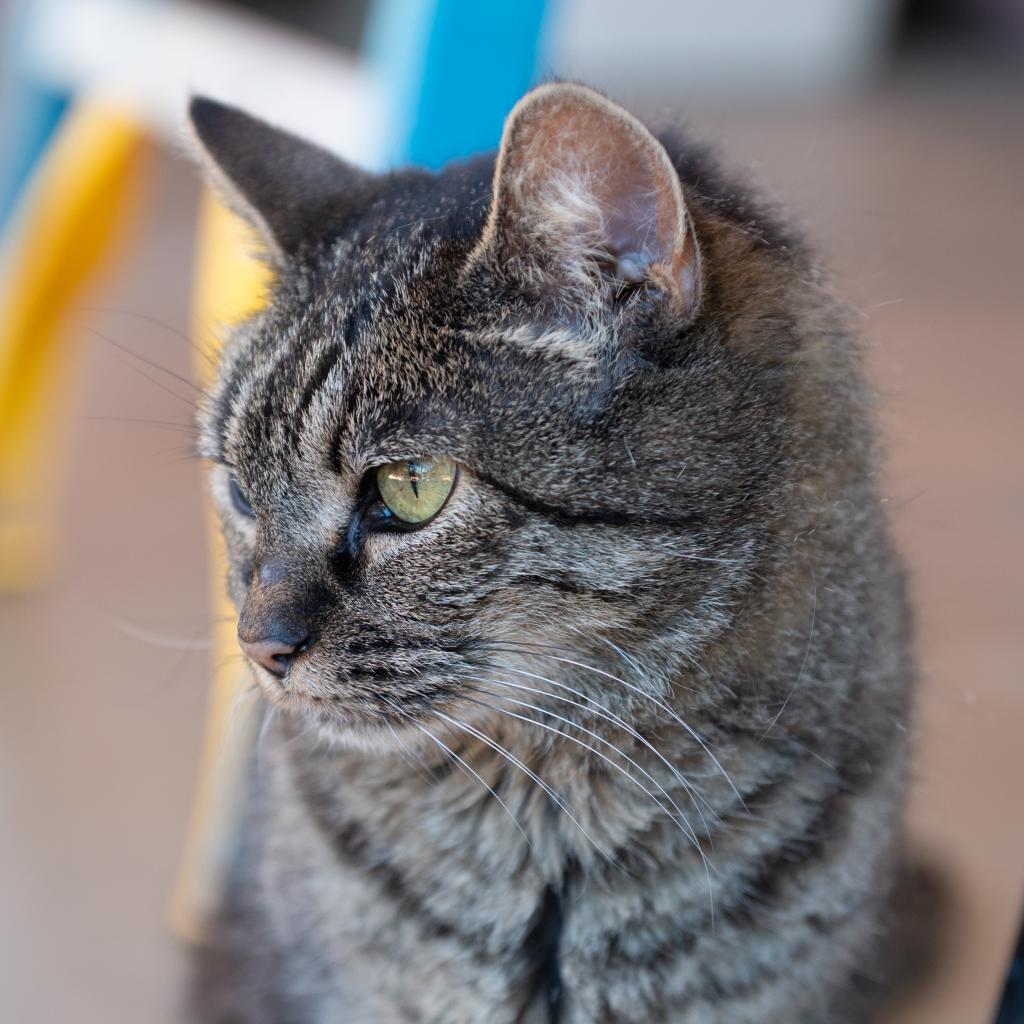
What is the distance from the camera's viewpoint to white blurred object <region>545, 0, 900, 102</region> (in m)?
4.23

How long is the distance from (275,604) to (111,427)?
1707 mm

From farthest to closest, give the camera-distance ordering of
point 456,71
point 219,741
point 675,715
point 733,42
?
point 733,42 → point 219,741 → point 456,71 → point 675,715

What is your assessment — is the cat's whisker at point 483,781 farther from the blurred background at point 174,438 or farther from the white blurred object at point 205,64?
the white blurred object at point 205,64

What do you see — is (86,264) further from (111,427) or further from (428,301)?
(428,301)

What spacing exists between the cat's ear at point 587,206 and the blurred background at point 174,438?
0.09 meters

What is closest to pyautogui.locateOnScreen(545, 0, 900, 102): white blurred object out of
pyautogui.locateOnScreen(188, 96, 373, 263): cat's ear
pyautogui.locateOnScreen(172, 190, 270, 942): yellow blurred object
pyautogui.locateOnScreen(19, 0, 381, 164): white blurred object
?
pyautogui.locateOnScreen(19, 0, 381, 164): white blurred object

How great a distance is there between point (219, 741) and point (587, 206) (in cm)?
82

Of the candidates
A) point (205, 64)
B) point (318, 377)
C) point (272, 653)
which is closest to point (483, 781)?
point (272, 653)

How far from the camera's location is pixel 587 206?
678 mm

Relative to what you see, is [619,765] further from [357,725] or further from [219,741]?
[219,741]

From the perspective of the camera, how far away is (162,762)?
1570 millimetres

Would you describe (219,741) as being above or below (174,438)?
below

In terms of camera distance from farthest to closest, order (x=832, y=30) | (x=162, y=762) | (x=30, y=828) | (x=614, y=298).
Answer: (x=832, y=30), (x=162, y=762), (x=30, y=828), (x=614, y=298)

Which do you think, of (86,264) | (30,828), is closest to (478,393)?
(30,828)
